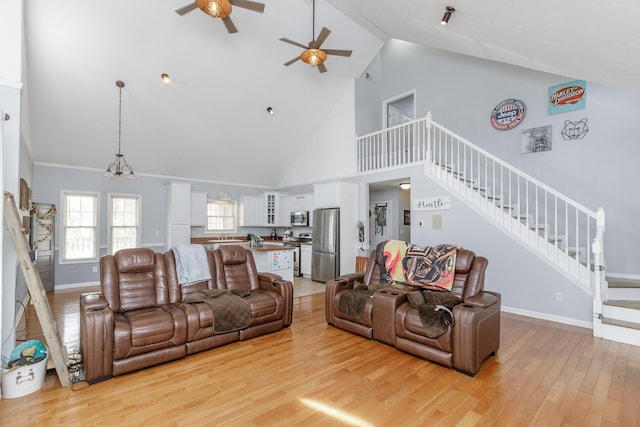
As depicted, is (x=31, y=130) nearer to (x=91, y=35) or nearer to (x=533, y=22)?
(x=91, y=35)

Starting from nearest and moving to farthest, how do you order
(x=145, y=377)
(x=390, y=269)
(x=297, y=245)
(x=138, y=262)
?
(x=145, y=377) < (x=138, y=262) < (x=390, y=269) < (x=297, y=245)

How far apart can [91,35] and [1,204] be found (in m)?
3.37

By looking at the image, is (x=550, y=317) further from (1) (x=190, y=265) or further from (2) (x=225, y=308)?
(1) (x=190, y=265)

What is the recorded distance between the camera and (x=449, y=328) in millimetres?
2805

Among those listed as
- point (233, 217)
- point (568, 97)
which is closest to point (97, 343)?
point (233, 217)

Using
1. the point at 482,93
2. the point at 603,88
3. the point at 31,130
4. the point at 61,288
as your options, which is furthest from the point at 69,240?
the point at 603,88

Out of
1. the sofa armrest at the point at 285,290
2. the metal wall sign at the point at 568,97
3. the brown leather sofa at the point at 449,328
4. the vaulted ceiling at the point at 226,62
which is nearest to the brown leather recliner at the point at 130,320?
the sofa armrest at the point at 285,290

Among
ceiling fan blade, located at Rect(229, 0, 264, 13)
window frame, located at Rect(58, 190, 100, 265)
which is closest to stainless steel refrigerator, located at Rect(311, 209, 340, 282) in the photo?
ceiling fan blade, located at Rect(229, 0, 264, 13)

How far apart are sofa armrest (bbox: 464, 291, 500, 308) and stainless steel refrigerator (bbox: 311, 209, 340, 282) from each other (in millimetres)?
3771

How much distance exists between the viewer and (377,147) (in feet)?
22.2

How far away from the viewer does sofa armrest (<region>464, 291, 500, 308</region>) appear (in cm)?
288

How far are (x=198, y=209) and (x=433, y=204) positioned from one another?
232 inches

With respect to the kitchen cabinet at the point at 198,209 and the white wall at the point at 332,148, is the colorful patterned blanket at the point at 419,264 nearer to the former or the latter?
the white wall at the point at 332,148

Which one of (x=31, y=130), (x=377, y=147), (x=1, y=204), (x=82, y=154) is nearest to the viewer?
(x=1, y=204)
